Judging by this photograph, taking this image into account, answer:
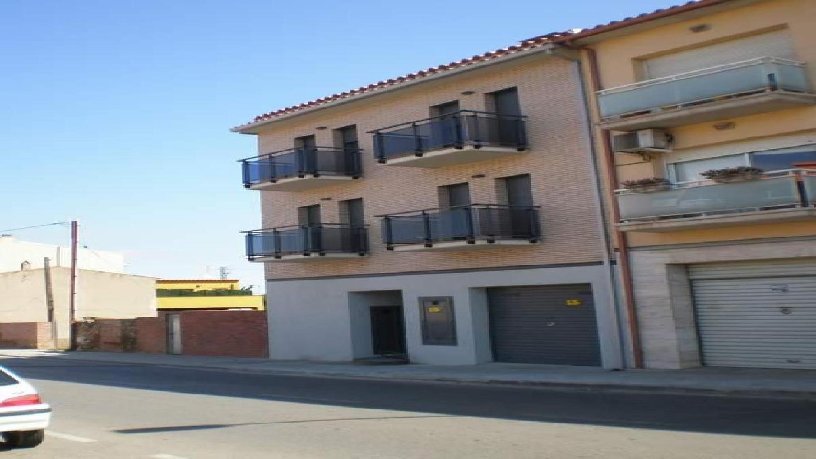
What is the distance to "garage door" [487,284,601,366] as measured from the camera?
68.3ft

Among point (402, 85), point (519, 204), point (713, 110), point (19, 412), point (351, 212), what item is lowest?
point (19, 412)

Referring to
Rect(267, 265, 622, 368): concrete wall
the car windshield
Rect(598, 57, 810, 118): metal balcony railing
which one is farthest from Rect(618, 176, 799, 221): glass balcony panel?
the car windshield

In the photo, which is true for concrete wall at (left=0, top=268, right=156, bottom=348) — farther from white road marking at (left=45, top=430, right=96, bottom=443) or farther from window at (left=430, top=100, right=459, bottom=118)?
white road marking at (left=45, top=430, right=96, bottom=443)

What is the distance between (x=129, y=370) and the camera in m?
26.4

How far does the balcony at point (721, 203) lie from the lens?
1606 cm

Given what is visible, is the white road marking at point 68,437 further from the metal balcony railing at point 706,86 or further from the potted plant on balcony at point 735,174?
the metal balcony railing at point 706,86

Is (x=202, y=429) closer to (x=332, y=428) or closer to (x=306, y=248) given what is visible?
(x=332, y=428)

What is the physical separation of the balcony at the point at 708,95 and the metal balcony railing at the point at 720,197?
59.1 inches

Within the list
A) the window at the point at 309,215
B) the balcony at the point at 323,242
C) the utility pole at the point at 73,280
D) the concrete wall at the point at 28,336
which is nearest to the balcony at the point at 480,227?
the balcony at the point at 323,242

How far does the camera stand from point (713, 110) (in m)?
17.2

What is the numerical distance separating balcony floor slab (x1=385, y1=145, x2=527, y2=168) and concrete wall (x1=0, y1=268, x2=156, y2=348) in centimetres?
3031

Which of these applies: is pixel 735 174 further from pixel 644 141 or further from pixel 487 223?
pixel 487 223

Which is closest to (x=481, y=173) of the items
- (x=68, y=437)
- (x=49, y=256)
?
(x=68, y=437)

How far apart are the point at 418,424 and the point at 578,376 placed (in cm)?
718
